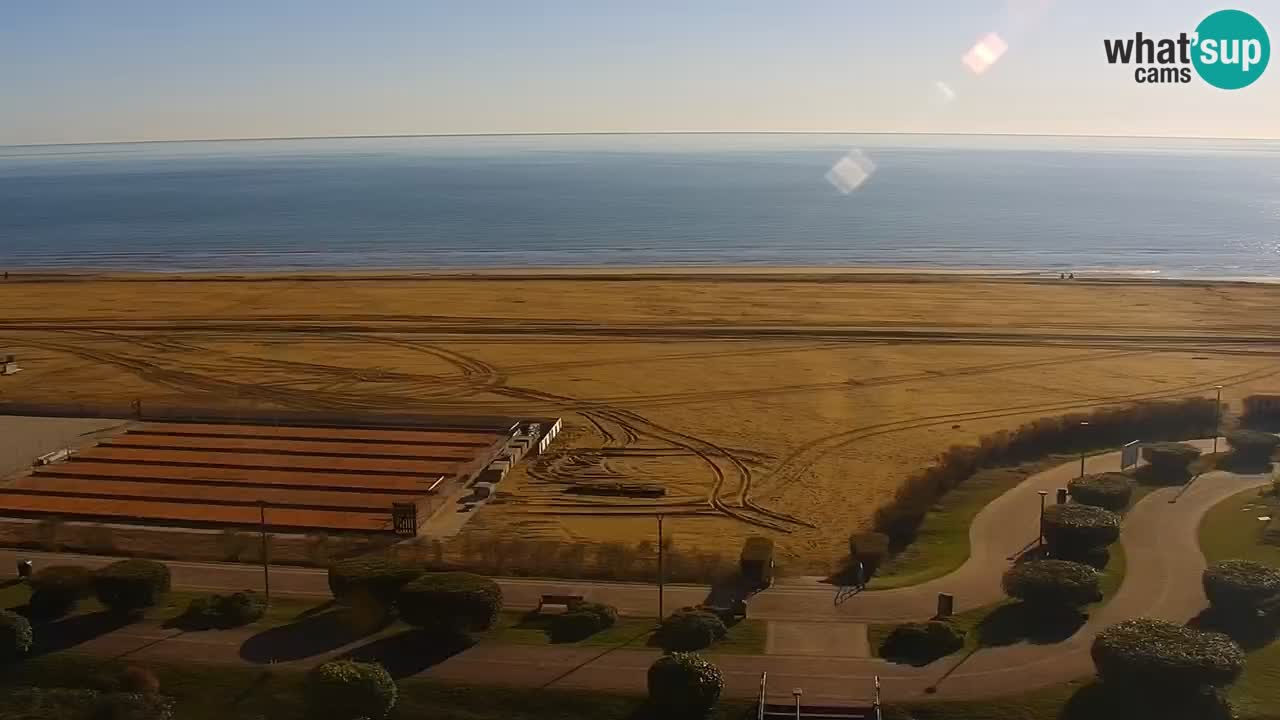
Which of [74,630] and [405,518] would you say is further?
[405,518]

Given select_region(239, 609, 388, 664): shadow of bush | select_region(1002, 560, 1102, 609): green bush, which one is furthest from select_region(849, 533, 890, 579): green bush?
select_region(239, 609, 388, 664): shadow of bush

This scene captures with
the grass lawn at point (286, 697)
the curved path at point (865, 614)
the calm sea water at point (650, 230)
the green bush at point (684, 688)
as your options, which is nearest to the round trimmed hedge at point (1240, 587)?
the curved path at point (865, 614)

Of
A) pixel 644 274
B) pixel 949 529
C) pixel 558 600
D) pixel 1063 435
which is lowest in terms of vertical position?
pixel 558 600

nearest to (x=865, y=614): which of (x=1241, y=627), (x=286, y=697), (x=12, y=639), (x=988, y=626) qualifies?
(x=988, y=626)

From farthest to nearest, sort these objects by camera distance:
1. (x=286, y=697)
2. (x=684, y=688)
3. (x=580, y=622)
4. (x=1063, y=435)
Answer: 1. (x=1063, y=435)
2. (x=580, y=622)
3. (x=286, y=697)
4. (x=684, y=688)

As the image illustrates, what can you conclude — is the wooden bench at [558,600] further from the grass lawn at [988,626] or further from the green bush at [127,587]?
the green bush at [127,587]

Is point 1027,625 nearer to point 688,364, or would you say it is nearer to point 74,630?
point 74,630

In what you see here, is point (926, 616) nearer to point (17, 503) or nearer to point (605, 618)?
point (605, 618)
